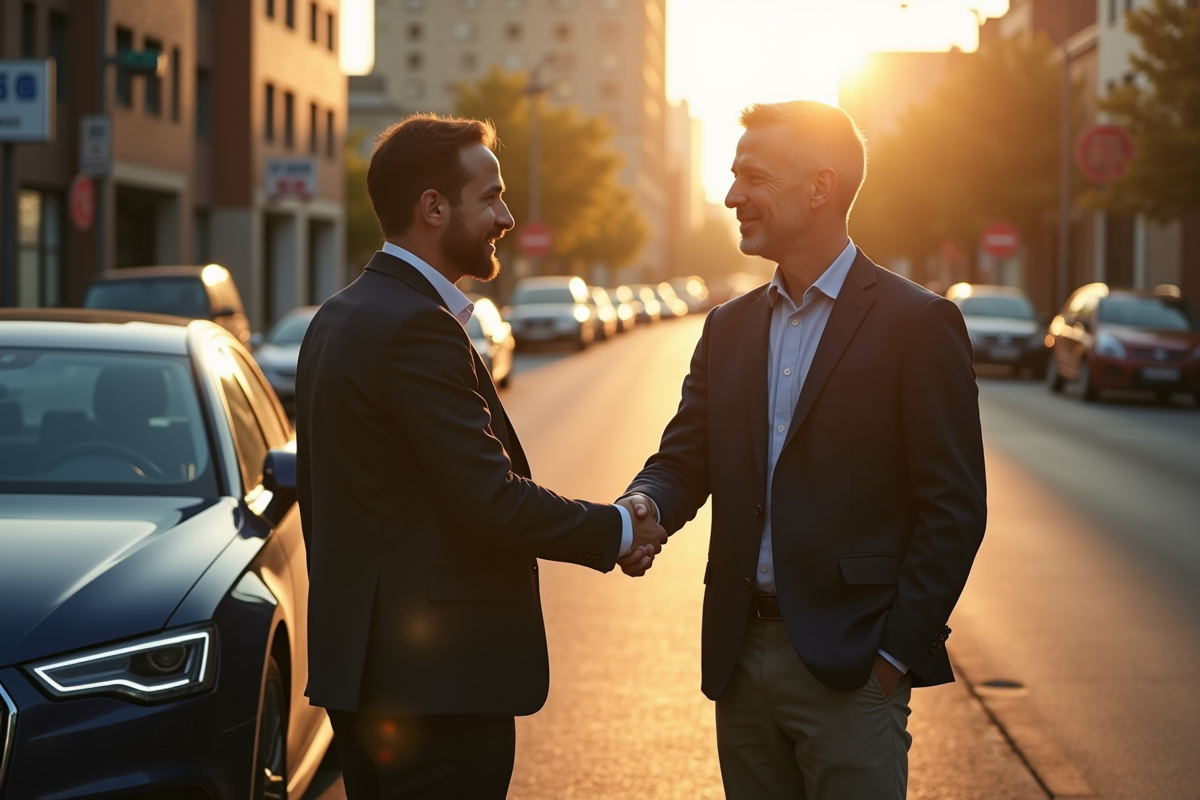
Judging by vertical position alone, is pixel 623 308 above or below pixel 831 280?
above

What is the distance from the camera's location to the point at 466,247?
3.27 m

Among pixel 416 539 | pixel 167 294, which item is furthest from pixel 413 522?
pixel 167 294

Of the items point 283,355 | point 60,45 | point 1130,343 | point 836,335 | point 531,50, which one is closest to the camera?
point 836,335

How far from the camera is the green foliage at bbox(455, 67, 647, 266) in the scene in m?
70.0

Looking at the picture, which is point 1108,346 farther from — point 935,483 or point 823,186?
point 935,483

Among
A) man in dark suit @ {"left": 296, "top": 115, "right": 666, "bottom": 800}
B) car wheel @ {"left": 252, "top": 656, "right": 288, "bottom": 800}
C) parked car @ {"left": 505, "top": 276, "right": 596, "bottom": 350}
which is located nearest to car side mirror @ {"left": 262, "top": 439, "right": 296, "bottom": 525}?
car wheel @ {"left": 252, "top": 656, "right": 288, "bottom": 800}

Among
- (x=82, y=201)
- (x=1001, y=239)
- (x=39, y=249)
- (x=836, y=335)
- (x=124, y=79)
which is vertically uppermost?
A: (x=124, y=79)

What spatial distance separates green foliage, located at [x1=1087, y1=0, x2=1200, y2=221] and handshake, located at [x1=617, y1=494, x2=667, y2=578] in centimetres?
2667

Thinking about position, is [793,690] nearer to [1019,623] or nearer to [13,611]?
[13,611]

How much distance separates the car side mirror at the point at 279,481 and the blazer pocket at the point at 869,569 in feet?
7.06

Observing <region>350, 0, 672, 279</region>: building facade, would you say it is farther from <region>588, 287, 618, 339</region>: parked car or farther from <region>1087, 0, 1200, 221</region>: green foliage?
<region>1087, 0, 1200, 221</region>: green foliage

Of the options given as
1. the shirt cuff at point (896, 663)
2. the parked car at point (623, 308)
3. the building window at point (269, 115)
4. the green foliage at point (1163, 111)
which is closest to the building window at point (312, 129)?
the building window at point (269, 115)

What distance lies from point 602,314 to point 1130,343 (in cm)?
2650

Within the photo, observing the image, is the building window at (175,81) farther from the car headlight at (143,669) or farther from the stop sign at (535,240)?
the car headlight at (143,669)
